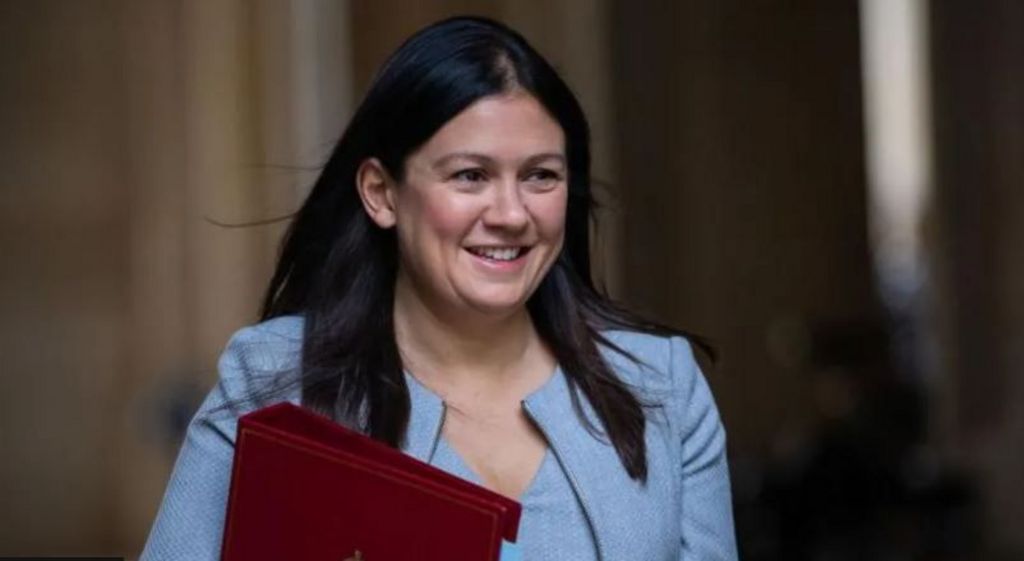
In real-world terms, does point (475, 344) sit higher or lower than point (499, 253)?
lower

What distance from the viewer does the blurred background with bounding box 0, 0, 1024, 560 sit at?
293 inches

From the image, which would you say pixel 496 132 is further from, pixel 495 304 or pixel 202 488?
pixel 202 488

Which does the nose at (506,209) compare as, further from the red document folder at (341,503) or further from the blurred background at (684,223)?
the blurred background at (684,223)

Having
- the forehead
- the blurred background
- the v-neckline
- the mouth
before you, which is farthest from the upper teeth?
the blurred background

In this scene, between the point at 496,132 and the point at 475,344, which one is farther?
the point at 475,344

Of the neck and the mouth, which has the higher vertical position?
the mouth

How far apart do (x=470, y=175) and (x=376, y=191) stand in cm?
19

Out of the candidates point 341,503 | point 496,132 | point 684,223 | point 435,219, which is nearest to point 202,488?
point 341,503

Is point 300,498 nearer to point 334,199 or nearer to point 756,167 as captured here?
point 334,199

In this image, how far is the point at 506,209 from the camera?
2.61m


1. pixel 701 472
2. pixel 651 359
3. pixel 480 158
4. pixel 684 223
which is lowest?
pixel 684 223

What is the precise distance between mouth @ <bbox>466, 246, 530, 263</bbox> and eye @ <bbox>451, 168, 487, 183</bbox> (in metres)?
0.07

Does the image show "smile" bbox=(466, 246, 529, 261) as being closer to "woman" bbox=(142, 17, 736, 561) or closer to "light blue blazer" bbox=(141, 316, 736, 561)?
"woman" bbox=(142, 17, 736, 561)

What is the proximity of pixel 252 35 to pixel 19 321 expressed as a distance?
111 centimetres
